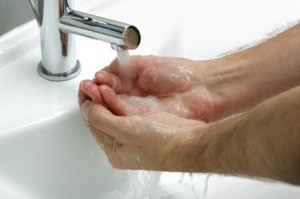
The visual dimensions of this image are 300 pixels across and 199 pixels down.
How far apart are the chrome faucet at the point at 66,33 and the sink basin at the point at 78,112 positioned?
0.02 m

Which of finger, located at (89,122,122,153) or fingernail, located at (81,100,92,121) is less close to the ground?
fingernail, located at (81,100,92,121)

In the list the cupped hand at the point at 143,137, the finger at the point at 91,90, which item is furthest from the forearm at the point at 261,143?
the finger at the point at 91,90

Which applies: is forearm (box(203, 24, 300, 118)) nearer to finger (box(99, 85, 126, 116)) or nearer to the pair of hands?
the pair of hands

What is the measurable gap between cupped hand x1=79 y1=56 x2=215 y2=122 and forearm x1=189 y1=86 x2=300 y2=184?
0.15 metres

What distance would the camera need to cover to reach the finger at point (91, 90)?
0.59 meters

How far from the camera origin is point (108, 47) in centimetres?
70

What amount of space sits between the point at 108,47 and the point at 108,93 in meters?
0.12

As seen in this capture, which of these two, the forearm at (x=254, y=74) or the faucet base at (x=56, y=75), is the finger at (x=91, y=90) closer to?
the faucet base at (x=56, y=75)

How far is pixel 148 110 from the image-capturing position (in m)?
0.63

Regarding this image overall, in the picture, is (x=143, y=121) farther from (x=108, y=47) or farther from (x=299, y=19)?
(x=299, y=19)

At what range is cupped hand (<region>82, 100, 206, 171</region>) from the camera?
1.75 ft

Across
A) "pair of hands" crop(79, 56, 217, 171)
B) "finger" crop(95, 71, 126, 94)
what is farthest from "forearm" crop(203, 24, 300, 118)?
"finger" crop(95, 71, 126, 94)

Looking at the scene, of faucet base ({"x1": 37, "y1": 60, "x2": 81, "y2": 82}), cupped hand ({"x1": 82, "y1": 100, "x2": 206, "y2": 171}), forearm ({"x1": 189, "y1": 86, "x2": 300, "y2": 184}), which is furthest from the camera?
faucet base ({"x1": 37, "y1": 60, "x2": 81, "y2": 82})

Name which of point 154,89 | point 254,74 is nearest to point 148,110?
point 154,89
